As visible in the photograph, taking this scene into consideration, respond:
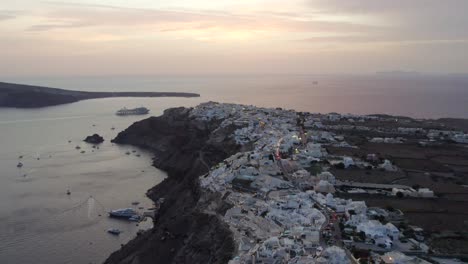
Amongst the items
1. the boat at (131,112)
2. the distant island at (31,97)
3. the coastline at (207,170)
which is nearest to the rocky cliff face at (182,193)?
the coastline at (207,170)

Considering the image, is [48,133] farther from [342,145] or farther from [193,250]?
[193,250]

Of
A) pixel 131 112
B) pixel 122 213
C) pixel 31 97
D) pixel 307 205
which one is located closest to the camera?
pixel 307 205

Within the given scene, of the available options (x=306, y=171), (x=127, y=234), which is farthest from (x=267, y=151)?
(x=127, y=234)

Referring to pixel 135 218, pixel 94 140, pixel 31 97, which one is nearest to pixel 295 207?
pixel 135 218

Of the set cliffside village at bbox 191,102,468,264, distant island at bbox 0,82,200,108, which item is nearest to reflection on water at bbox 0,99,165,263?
cliffside village at bbox 191,102,468,264

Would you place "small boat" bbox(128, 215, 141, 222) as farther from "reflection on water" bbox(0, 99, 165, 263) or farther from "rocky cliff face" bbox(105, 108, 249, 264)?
"rocky cliff face" bbox(105, 108, 249, 264)

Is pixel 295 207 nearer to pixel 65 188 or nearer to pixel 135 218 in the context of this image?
pixel 135 218
